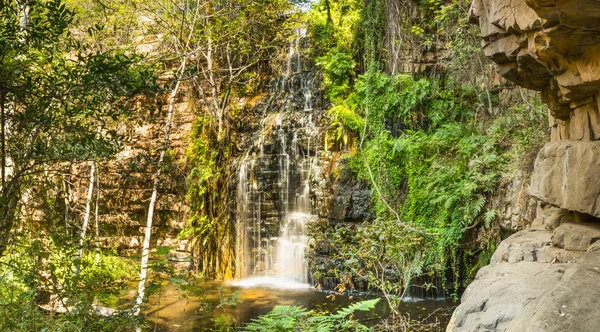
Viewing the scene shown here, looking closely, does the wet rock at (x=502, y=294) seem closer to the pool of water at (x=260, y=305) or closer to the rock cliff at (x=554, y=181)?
the rock cliff at (x=554, y=181)

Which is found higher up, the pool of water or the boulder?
the boulder

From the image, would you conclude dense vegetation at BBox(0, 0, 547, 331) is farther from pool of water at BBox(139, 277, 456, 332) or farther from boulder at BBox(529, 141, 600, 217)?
boulder at BBox(529, 141, 600, 217)

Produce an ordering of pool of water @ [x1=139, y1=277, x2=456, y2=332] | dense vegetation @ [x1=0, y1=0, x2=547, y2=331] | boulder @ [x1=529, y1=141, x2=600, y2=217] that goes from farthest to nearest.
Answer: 1. pool of water @ [x1=139, y1=277, x2=456, y2=332]
2. dense vegetation @ [x1=0, y1=0, x2=547, y2=331]
3. boulder @ [x1=529, y1=141, x2=600, y2=217]


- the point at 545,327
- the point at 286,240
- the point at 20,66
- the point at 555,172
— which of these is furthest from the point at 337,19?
Result: the point at 545,327

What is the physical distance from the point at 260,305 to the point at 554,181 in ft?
23.2

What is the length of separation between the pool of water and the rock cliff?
3640 mm

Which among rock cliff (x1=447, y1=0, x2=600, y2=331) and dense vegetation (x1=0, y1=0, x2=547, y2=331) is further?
dense vegetation (x1=0, y1=0, x2=547, y2=331)

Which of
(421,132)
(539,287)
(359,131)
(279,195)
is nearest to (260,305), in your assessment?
(279,195)

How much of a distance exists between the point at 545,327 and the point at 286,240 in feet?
31.3

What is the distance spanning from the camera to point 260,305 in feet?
31.8

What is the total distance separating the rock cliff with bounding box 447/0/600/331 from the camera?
2.85 m

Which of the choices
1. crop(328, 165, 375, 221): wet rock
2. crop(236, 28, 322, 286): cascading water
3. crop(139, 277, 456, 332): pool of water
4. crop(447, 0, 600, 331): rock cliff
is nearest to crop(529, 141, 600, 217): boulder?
crop(447, 0, 600, 331): rock cliff

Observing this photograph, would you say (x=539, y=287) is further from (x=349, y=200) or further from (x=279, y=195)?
(x=279, y=195)

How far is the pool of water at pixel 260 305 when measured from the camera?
8359 millimetres
